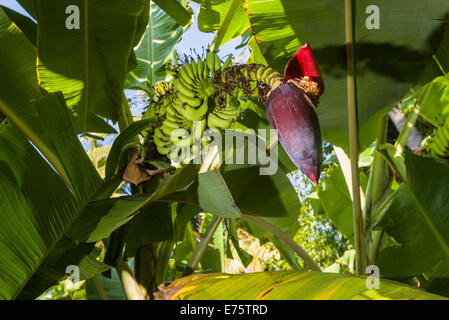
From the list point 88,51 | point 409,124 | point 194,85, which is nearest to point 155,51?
point 88,51

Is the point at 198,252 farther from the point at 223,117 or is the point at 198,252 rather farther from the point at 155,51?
the point at 155,51

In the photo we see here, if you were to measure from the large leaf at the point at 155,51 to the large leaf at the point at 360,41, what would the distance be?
1.45ft

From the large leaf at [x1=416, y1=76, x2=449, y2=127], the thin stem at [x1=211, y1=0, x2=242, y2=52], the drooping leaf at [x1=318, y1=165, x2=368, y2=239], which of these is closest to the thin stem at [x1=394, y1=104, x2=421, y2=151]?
the large leaf at [x1=416, y1=76, x2=449, y2=127]

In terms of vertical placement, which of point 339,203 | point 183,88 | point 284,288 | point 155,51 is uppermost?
point 155,51

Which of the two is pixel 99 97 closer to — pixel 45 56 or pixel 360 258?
pixel 45 56

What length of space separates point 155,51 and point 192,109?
0.65m

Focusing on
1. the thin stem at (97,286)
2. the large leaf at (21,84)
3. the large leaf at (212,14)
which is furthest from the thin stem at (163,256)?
the large leaf at (212,14)

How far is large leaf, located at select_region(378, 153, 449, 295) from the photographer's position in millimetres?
1016

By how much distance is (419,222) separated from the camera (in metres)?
1.04

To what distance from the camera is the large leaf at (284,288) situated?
1.58ft

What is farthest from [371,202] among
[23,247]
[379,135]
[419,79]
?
[23,247]

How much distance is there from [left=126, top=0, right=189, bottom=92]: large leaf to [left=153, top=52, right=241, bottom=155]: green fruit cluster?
0.45 metres

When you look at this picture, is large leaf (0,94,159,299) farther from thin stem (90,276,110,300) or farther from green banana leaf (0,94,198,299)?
thin stem (90,276,110,300)
